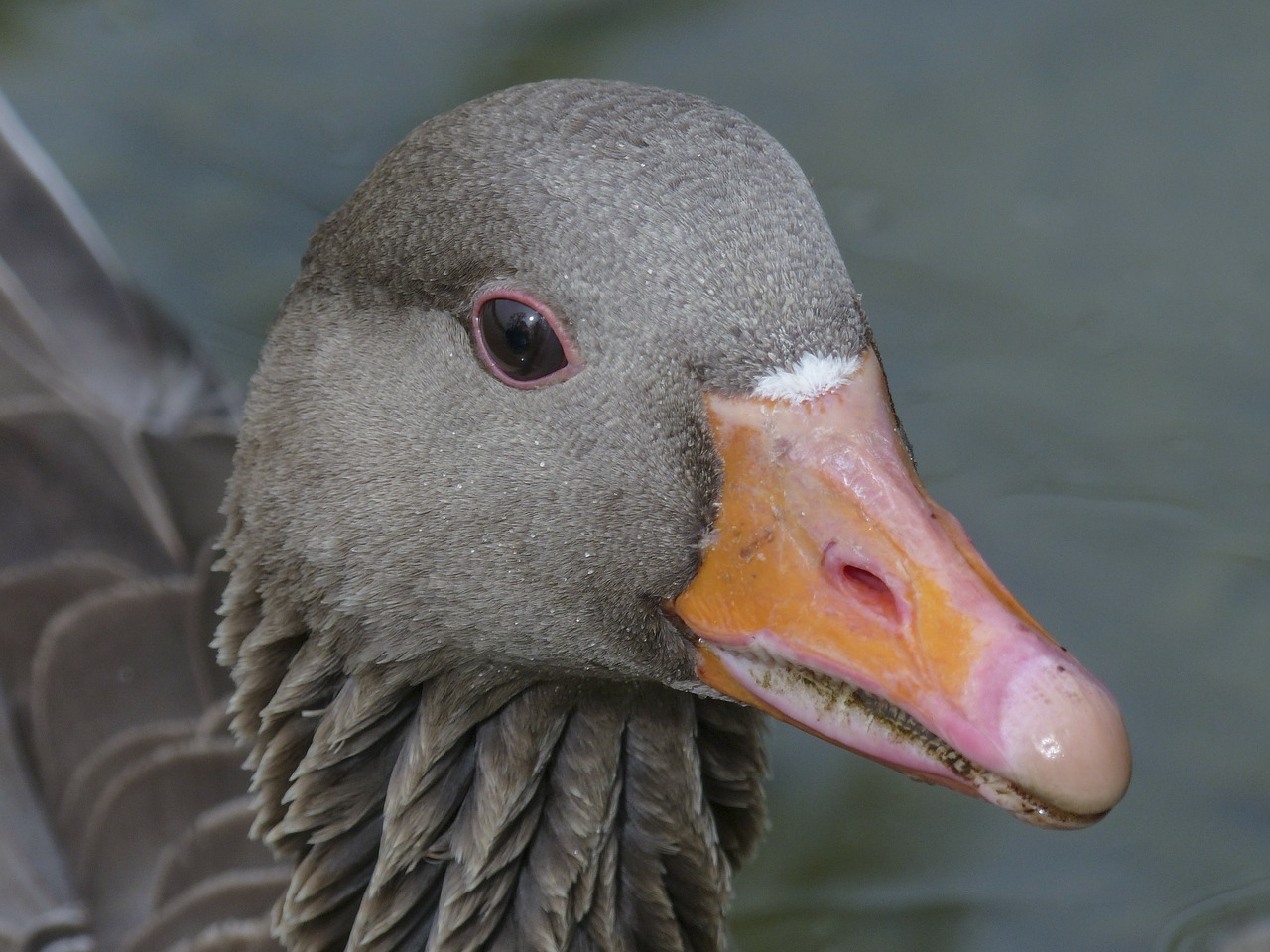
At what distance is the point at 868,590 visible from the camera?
2543 mm

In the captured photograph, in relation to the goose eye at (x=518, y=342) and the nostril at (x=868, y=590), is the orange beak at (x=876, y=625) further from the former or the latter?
the goose eye at (x=518, y=342)

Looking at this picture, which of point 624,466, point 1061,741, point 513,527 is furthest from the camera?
point 513,527

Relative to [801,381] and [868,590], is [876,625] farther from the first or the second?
[801,381]

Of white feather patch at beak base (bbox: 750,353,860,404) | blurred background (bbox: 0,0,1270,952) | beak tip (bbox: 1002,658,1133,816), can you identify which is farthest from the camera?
blurred background (bbox: 0,0,1270,952)

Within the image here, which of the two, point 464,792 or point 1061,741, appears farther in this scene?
point 464,792

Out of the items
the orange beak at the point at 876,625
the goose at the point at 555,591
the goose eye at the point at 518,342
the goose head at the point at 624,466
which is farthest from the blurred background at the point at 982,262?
the goose eye at the point at 518,342

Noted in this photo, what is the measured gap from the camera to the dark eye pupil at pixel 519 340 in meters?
2.80

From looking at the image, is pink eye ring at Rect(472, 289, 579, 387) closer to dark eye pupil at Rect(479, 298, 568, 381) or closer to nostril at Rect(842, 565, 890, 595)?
dark eye pupil at Rect(479, 298, 568, 381)

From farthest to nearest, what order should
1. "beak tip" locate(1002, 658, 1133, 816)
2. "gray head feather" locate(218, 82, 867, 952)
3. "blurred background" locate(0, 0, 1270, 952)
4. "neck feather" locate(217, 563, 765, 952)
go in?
"blurred background" locate(0, 0, 1270, 952)
"neck feather" locate(217, 563, 765, 952)
"gray head feather" locate(218, 82, 867, 952)
"beak tip" locate(1002, 658, 1133, 816)

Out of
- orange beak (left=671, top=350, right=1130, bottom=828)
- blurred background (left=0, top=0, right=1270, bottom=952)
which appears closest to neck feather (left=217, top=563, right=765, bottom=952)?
orange beak (left=671, top=350, right=1130, bottom=828)

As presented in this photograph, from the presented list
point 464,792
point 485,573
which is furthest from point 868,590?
point 464,792

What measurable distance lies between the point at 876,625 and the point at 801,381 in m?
0.40

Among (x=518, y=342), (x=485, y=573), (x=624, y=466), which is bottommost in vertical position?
(x=485, y=573)

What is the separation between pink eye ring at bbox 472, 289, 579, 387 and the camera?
280cm
